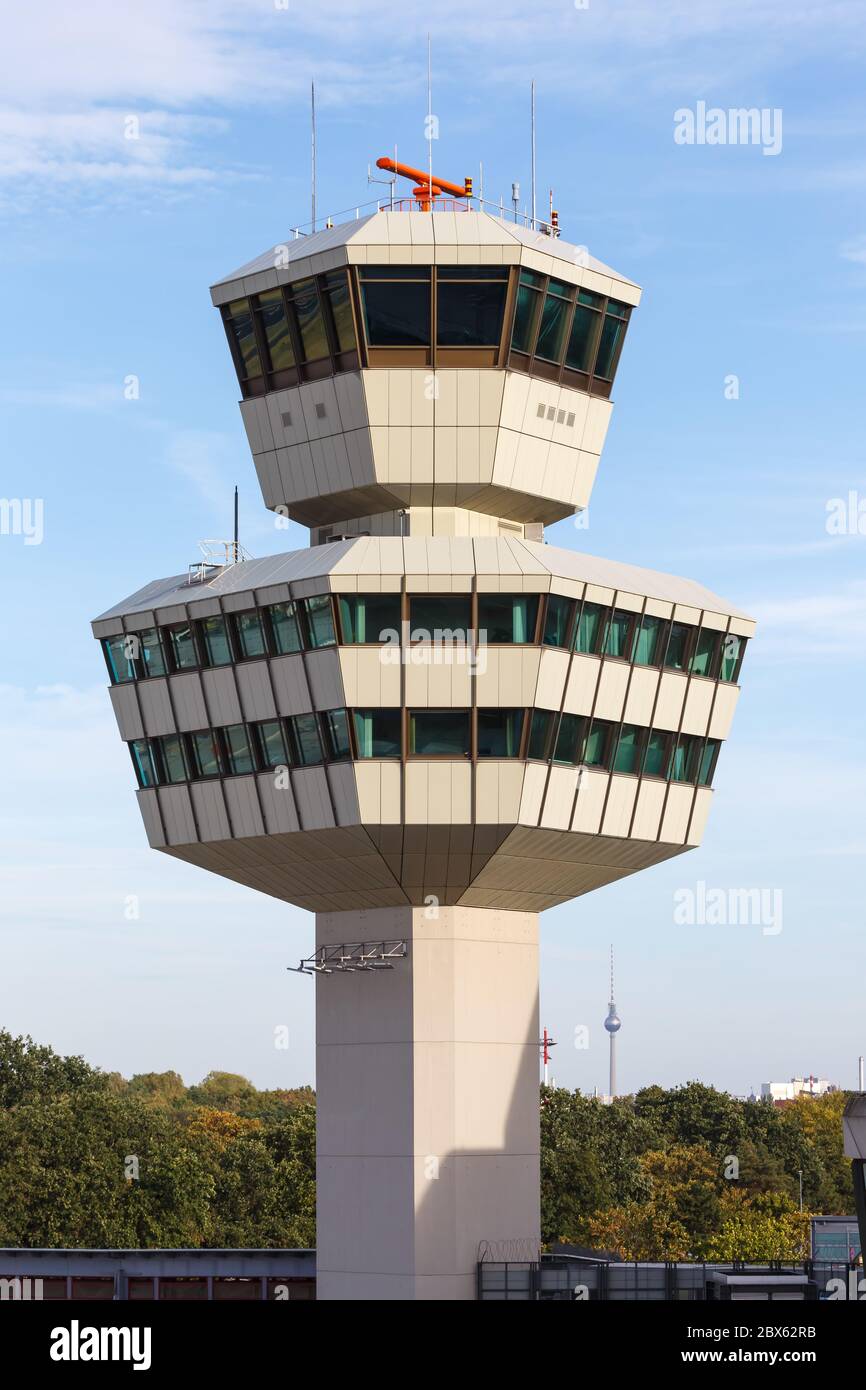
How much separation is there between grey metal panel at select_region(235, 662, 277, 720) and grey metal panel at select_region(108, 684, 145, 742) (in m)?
4.89

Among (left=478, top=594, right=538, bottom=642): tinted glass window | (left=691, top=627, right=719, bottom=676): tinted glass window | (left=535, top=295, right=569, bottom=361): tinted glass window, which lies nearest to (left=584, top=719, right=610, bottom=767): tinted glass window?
(left=478, top=594, right=538, bottom=642): tinted glass window

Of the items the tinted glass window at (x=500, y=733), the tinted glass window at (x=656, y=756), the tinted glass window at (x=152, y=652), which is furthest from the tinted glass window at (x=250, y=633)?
the tinted glass window at (x=656, y=756)

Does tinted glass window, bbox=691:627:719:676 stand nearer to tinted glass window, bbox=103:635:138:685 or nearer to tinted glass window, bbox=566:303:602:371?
tinted glass window, bbox=566:303:602:371

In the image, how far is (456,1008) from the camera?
5538cm

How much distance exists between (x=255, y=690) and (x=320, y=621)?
3559 millimetres

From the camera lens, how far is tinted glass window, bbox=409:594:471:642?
173 ft

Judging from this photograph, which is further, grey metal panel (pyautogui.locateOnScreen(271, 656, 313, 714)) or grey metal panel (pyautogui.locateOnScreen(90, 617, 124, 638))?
grey metal panel (pyautogui.locateOnScreen(90, 617, 124, 638))

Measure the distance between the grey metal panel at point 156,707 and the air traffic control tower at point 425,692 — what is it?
0.35ft

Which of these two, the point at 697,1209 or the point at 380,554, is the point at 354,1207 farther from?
the point at 697,1209

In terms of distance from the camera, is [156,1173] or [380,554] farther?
[156,1173]

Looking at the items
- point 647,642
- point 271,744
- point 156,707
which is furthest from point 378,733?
point 647,642

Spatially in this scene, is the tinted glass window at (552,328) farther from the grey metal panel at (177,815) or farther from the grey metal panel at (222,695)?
the grey metal panel at (177,815)
